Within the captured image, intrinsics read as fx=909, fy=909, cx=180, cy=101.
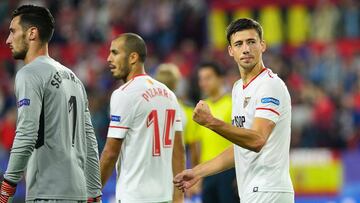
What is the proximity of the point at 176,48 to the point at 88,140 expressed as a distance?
51.2ft

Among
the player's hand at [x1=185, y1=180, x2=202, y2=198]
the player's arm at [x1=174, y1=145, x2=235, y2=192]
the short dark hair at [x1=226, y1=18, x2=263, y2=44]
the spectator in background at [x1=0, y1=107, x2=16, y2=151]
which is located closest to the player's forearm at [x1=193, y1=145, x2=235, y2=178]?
the player's arm at [x1=174, y1=145, x2=235, y2=192]

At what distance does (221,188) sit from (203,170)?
3.66 m

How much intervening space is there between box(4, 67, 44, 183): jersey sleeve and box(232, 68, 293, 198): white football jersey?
5.14 feet

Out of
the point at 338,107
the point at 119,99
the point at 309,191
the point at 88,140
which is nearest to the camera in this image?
the point at 88,140

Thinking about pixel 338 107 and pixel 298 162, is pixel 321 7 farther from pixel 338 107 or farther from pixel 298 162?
pixel 298 162

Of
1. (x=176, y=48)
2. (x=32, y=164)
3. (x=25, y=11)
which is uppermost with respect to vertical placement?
(x=176, y=48)

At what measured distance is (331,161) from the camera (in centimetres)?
1516

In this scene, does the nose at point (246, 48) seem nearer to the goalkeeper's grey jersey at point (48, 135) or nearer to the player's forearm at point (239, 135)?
the player's forearm at point (239, 135)

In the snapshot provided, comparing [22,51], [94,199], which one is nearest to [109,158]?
[94,199]

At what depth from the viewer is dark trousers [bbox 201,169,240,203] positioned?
33.2ft

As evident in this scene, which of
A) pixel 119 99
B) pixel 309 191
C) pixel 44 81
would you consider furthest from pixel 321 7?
pixel 44 81

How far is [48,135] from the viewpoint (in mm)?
6227

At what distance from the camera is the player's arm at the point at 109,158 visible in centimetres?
751

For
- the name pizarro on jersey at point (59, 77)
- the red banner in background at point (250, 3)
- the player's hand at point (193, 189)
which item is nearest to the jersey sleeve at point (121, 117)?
the name pizarro on jersey at point (59, 77)
